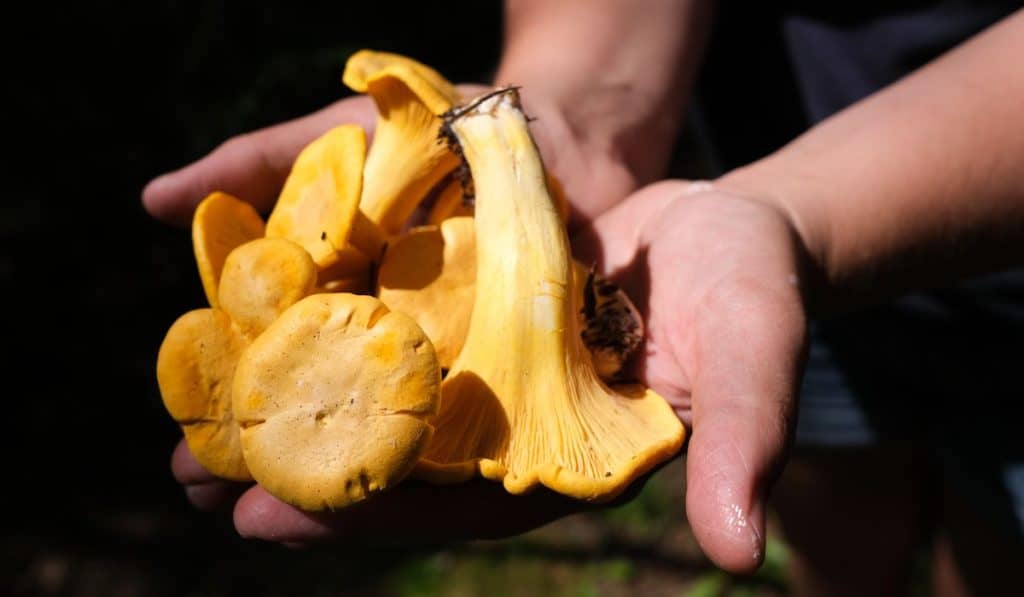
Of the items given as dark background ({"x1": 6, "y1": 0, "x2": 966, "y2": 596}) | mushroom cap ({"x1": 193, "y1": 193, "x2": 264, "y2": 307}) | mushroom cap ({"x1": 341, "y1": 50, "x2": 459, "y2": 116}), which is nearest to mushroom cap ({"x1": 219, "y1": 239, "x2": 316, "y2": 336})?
mushroom cap ({"x1": 193, "y1": 193, "x2": 264, "y2": 307})

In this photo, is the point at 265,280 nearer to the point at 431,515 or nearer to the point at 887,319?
the point at 431,515

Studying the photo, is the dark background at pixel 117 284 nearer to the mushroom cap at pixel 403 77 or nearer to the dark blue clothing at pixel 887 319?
the dark blue clothing at pixel 887 319

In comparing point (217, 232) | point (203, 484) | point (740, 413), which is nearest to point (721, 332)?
point (740, 413)

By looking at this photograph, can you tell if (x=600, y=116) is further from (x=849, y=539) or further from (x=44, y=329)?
(x=44, y=329)

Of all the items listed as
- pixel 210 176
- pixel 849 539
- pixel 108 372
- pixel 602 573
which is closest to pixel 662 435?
pixel 210 176

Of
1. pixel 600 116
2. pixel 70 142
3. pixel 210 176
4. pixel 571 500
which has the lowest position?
pixel 571 500

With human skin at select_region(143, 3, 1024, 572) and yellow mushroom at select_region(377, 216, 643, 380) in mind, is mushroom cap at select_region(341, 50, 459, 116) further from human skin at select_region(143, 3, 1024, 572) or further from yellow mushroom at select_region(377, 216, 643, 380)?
human skin at select_region(143, 3, 1024, 572)

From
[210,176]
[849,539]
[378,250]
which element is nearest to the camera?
[378,250]
